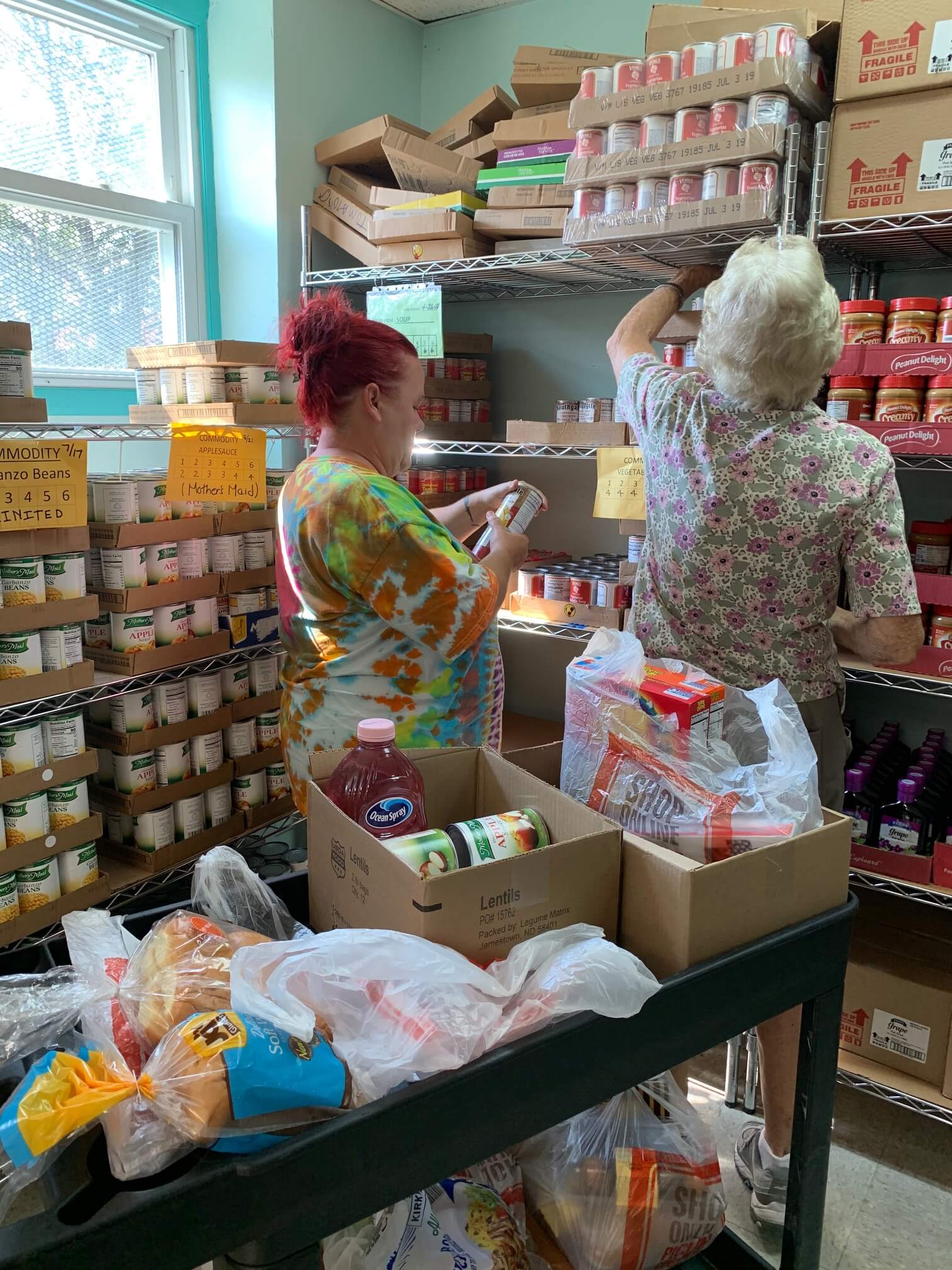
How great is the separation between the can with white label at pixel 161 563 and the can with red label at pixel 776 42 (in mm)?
1557

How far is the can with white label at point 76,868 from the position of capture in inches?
78.0

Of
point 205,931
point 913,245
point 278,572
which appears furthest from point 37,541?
point 913,245

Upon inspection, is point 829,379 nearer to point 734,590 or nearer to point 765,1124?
point 734,590

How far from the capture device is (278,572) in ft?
6.03

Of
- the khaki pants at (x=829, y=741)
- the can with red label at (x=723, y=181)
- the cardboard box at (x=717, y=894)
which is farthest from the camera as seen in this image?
the can with red label at (x=723, y=181)

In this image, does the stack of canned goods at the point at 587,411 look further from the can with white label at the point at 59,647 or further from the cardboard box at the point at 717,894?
the cardboard box at the point at 717,894

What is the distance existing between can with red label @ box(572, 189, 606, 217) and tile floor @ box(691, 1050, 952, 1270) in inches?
79.4

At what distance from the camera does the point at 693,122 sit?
6.47ft

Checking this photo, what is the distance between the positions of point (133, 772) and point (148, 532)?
54cm

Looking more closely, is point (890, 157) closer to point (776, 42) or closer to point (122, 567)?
point (776, 42)

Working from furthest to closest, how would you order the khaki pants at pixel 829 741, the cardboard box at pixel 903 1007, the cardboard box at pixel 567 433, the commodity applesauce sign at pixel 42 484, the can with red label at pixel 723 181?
the cardboard box at pixel 567 433 → the cardboard box at pixel 903 1007 → the can with red label at pixel 723 181 → the khaki pants at pixel 829 741 → the commodity applesauce sign at pixel 42 484

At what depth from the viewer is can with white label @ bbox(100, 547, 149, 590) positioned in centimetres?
202

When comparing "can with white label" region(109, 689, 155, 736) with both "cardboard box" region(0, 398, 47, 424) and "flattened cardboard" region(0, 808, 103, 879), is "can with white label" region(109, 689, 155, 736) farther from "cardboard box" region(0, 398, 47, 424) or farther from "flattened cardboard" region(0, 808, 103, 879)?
"cardboard box" region(0, 398, 47, 424)

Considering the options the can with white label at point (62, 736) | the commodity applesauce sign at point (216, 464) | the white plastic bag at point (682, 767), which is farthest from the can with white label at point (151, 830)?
the white plastic bag at point (682, 767)
